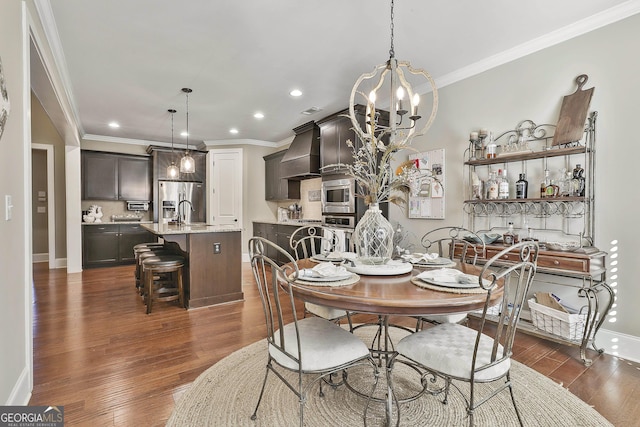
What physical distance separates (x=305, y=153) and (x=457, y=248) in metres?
3.05

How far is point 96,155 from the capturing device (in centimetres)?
613

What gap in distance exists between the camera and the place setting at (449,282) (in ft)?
4.60

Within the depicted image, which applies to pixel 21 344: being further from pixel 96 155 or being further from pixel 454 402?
pixel 96 155

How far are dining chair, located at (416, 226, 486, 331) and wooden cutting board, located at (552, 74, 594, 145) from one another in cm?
106

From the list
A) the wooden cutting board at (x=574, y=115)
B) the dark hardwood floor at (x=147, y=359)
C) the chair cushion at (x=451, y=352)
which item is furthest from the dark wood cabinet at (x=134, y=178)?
the wooden cutting board at (x=574, y=115)

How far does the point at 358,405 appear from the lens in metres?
1.79

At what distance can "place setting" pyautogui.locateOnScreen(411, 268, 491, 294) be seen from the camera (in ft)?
4.60

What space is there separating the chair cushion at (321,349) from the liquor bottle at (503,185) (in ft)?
7.25

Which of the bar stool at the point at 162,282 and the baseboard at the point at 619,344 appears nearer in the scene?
the baseboard at the point at 619,344

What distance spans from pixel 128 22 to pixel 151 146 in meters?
4.31

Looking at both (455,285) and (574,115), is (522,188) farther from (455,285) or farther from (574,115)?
(455,285)

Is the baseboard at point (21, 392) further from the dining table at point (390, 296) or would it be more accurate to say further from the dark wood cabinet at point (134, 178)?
the dark wood cabinet at point (134, 178)

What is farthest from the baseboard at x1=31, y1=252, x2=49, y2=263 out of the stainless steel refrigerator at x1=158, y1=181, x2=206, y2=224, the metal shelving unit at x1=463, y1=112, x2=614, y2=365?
the metal shelving unit at x1=463, y1=112, x2=614, y2=365

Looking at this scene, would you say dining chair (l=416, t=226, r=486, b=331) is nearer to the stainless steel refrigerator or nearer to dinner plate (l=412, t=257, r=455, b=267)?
dinner plate (l=412, t=257, r=455, b=267)
